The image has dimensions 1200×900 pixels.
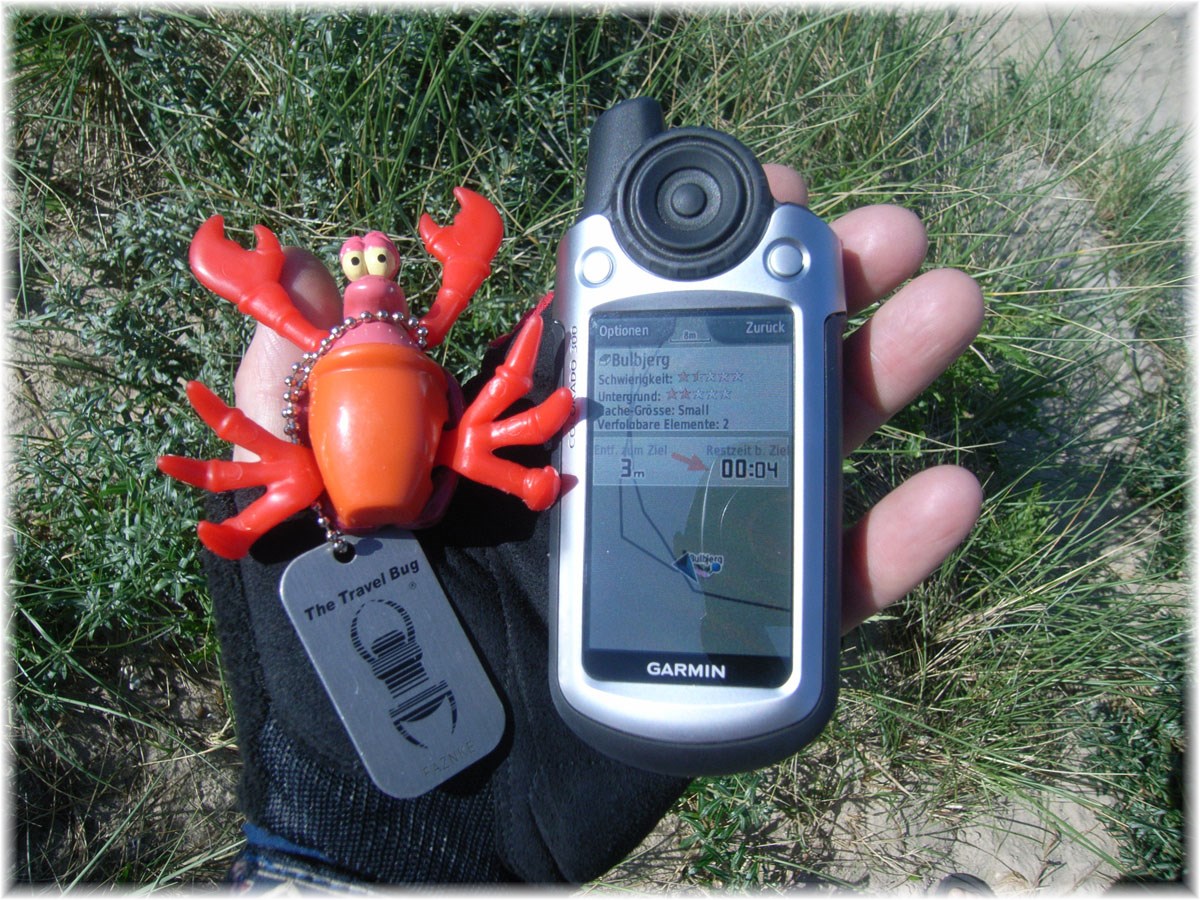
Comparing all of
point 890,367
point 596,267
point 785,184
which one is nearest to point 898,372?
point 890,367

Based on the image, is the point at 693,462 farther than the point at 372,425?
Yes

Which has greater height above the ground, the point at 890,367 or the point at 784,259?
the point at 784,259

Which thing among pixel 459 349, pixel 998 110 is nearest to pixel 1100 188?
pixel 998 110

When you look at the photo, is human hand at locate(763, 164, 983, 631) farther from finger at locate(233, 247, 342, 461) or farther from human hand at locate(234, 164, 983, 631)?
finger at locate(233, 247, 342, 461)

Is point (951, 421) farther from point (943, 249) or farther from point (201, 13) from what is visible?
point (201, 13)

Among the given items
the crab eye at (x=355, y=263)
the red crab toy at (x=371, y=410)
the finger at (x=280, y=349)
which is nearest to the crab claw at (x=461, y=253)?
the red crab toy at (x=371, y=410)

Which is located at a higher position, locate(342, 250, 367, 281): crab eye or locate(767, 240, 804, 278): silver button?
locate(342, 250, 367, 281): crab eye

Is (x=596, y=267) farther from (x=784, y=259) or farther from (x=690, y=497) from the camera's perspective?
(x=690, y=497)

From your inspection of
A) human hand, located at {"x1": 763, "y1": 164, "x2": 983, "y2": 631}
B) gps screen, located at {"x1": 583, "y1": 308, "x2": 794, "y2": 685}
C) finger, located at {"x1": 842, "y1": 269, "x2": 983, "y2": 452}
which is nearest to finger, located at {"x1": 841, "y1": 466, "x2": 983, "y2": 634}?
human hand, located at {"x1": 763, "y1": 164, "x2": 983, "y2": 631}
